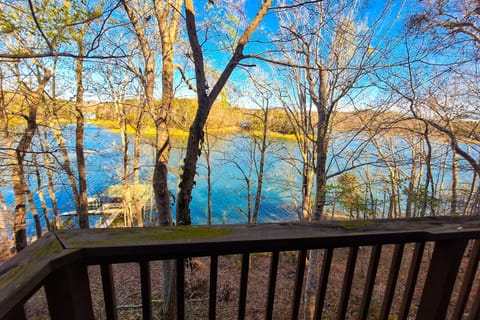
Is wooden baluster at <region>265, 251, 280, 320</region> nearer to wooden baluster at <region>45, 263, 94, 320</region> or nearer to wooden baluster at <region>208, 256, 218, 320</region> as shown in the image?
wooden baluster at <region>208, 256, 218, 320</region>

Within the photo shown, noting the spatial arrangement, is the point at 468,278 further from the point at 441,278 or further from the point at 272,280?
the point at 272,280

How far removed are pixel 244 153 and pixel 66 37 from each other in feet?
28.2

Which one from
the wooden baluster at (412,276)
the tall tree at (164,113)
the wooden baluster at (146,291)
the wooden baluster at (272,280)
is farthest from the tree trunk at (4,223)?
the wooden baluster at (412,276)

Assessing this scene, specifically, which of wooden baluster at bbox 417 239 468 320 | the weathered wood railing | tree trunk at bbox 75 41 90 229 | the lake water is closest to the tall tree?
the weathered wood railing

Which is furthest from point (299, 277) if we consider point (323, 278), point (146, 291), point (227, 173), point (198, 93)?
point (227, 173)

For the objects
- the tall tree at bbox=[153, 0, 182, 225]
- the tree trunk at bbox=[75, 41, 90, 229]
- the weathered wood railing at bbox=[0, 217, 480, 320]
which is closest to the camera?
the weathered wood railing at bbox=[0, 217, 480, 320]

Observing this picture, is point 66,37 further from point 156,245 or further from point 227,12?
point 156,245

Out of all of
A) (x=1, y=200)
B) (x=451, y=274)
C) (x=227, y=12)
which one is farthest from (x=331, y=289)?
(x=1, y=200)

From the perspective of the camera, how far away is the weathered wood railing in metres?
0.55

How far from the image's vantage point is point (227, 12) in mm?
4152

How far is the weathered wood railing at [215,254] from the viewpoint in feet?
1.82

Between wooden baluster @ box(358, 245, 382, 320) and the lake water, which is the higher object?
wooden baluster @ box(358, 245, 382, 320)

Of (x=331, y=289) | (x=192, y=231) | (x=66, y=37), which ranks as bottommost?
(x=331, y=289)

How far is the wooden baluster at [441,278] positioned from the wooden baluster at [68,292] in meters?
1.28
